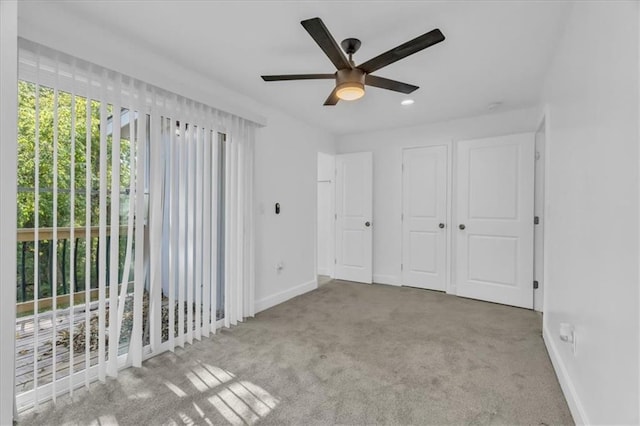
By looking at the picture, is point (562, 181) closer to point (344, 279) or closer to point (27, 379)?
point (344, 279)

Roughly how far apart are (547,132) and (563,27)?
84cm

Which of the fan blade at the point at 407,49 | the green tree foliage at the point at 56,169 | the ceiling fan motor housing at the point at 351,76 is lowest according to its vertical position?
the green tree foliage at the point at 56,169

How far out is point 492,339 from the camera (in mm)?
2742

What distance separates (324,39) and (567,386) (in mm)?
2507

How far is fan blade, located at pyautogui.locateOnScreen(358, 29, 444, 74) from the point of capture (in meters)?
1.66

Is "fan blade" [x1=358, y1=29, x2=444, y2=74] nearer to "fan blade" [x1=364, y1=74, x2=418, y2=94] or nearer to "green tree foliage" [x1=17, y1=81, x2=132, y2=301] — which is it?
"fan blade" [x1=364, y1=74, x2=418, y2=94]

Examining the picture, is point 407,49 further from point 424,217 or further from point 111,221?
point 424,217

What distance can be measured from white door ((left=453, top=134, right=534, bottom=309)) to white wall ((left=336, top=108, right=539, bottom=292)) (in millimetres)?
382

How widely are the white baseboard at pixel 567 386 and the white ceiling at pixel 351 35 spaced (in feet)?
7.42

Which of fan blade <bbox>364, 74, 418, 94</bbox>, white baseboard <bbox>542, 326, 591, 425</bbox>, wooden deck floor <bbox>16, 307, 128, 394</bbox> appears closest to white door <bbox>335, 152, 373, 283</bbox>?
fan blade <bbox>364, 74, 418, 94</bbox>

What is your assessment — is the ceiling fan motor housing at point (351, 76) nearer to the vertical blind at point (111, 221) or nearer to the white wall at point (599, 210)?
the white wall at point (599, 210)

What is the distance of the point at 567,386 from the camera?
186 centimetres

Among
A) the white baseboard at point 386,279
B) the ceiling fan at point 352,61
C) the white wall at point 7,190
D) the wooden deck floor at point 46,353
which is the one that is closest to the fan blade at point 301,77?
the ceiling fan at point 352,61

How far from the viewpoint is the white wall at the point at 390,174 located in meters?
4.33
